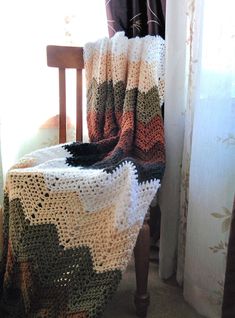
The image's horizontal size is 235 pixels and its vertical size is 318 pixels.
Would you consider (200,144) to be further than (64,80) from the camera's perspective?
No

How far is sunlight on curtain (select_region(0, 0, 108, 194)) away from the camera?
1.14 m

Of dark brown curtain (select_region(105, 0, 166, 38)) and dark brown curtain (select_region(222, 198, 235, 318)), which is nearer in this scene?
dark brown curtain (select_region(222, 198, 235, 318))

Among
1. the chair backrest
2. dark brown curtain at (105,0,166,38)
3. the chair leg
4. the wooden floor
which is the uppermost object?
dark brown curtain at (105,0,166,38)

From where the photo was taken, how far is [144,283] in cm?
85

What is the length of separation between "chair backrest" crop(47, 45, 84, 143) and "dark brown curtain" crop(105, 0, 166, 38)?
160mm

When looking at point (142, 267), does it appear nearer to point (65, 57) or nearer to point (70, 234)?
point (70, 234)

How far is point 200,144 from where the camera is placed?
822mm

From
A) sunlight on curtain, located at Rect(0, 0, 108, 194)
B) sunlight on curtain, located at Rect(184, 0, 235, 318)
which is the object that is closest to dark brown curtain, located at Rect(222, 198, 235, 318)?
sunlight on curtain, located at Rect(184, 0, 235, 318)

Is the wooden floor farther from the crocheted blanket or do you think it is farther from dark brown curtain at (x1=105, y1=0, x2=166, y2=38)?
dark brown curtain at (x1=105, y1=0, x2=166, y2=38)

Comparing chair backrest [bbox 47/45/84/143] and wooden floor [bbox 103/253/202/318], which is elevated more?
chair backrest [bbox 47/45/84/143]

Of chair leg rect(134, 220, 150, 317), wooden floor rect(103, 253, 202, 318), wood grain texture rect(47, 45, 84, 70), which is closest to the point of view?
chair leg rect(134, 220, 150, 317)

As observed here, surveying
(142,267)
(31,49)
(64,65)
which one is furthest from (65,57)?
(142,267)

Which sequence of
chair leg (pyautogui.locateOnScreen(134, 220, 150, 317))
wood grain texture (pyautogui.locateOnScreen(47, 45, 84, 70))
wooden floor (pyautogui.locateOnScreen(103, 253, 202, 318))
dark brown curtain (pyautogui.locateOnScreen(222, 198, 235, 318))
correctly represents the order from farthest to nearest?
wood grain texture (pyautogui.locateOnScreen(47, 45, 84, 70))
wooden floor (pyautogui.locateOnScreen(103, 253, 202, 318))
chair leg (pyautogui.locateOnScreen(134, 220, 150, 317))
dark brown curtain (pyautogui.locateOnScreen(222, 198, 235, 318))

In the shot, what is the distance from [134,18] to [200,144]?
1.82 feet
